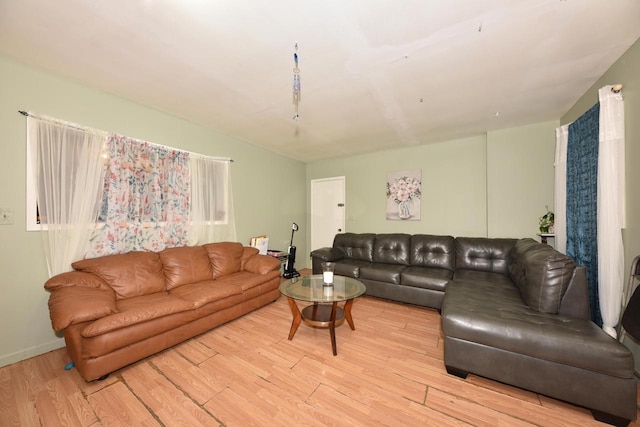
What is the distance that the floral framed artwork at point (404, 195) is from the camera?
13.6 ft

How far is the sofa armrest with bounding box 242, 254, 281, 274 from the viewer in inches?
123

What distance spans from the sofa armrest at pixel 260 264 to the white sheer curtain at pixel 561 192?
3487 millimetres

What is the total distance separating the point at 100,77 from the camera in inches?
83.5

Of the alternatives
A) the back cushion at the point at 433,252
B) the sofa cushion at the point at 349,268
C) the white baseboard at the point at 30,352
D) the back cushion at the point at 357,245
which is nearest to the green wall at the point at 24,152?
the white baseboard at the point at 30,352

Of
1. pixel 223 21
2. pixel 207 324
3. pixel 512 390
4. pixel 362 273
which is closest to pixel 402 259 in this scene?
pixel 362 273

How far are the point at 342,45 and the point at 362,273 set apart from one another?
2.79 metres

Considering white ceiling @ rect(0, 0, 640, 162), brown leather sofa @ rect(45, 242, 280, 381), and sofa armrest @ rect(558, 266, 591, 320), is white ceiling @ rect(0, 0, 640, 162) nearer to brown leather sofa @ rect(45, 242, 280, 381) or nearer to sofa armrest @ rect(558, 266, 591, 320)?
sofa armrest @ rect(558, 266, 591, 320)

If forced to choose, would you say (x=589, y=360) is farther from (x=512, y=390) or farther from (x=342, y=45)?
(x=342, y=45)

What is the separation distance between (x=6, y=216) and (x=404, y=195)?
483 centimetres

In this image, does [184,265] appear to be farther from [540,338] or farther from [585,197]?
[585,197]

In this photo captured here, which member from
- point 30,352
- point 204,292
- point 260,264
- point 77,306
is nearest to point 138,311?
point 77,306

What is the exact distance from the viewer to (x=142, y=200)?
105 inches

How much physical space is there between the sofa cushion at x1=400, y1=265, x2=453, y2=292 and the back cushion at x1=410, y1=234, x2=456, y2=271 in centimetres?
19

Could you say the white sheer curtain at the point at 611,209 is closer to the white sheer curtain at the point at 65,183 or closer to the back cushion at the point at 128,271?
the back cushion at the point at 128,271
